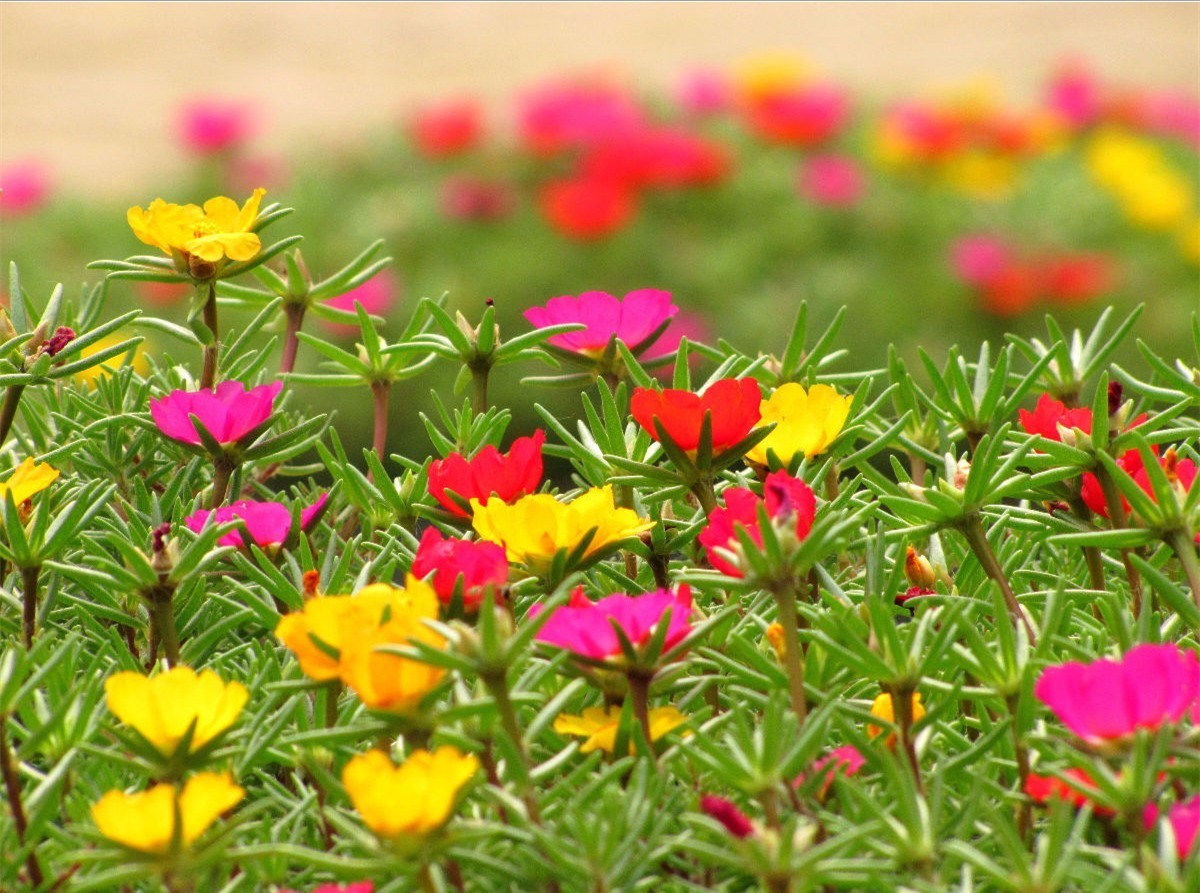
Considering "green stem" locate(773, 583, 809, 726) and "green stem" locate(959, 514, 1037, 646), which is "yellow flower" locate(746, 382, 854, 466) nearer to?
"green stem" locate(959, 514, 1037, 646)

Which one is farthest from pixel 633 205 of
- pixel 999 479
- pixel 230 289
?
pixel 999 479

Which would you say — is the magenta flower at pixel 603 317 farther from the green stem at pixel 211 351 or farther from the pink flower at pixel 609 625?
the pink flower at pixel 609 625

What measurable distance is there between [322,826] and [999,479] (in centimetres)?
38

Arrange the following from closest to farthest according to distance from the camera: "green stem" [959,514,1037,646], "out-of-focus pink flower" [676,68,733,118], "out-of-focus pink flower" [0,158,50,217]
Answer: "green stem" [959,514,1037,646] → "out-of-focus pink flower" [0,158,50,217] → "out-of-focus pink flower" [676,68,733,118]

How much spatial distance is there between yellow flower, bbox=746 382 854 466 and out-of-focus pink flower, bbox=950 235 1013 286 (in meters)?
3.11

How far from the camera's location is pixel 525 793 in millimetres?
648

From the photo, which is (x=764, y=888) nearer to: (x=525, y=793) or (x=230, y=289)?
(x=525, y=793)

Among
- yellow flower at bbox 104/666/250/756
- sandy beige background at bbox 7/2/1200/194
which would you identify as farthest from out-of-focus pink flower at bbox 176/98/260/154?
yellow flower at bbox 104/666/250/756

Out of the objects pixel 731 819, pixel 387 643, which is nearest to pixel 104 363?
pixel 387 643

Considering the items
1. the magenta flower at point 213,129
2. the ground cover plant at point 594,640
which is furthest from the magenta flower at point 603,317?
the magenta flower at point 213,129

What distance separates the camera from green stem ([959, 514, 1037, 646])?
32.2 inches

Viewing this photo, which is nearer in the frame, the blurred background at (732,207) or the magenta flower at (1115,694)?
the magenta flower at (1115,694)

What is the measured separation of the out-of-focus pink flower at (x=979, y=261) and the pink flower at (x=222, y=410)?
318 cm

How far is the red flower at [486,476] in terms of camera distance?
0.90m
